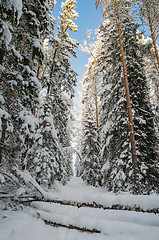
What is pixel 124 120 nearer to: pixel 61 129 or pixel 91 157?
pixel 61 129

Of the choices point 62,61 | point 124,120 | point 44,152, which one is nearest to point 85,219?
point 44,152

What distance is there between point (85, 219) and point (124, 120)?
7154mm

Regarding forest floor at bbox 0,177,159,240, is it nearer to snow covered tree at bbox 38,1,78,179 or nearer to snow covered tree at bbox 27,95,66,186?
snow covered tree at bbox 27,95,66,186

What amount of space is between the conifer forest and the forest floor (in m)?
0.02

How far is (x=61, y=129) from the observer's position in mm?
12438

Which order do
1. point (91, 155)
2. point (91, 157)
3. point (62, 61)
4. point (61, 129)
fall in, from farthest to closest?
point (91, 155) → point (91, 157) → point (61, 129) → point (62, 61)

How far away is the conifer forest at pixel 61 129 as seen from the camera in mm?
2215

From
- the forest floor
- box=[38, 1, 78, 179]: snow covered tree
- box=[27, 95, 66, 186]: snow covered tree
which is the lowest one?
the forest floor

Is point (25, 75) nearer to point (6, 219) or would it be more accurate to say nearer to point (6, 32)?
point (6, 32)

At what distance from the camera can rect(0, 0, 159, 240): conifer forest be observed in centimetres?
221

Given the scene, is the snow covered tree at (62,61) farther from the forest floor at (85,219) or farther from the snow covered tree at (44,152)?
the forest floor at (85,219)

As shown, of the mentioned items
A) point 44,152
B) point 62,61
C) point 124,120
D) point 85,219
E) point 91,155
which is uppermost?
point 62,61

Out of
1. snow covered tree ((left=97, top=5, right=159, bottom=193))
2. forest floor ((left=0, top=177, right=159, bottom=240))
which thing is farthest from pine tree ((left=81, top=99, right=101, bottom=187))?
forest floor ((left=0, top=177, right=159, bottom=240))

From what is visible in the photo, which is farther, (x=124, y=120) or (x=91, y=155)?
(x=91, y=155)
